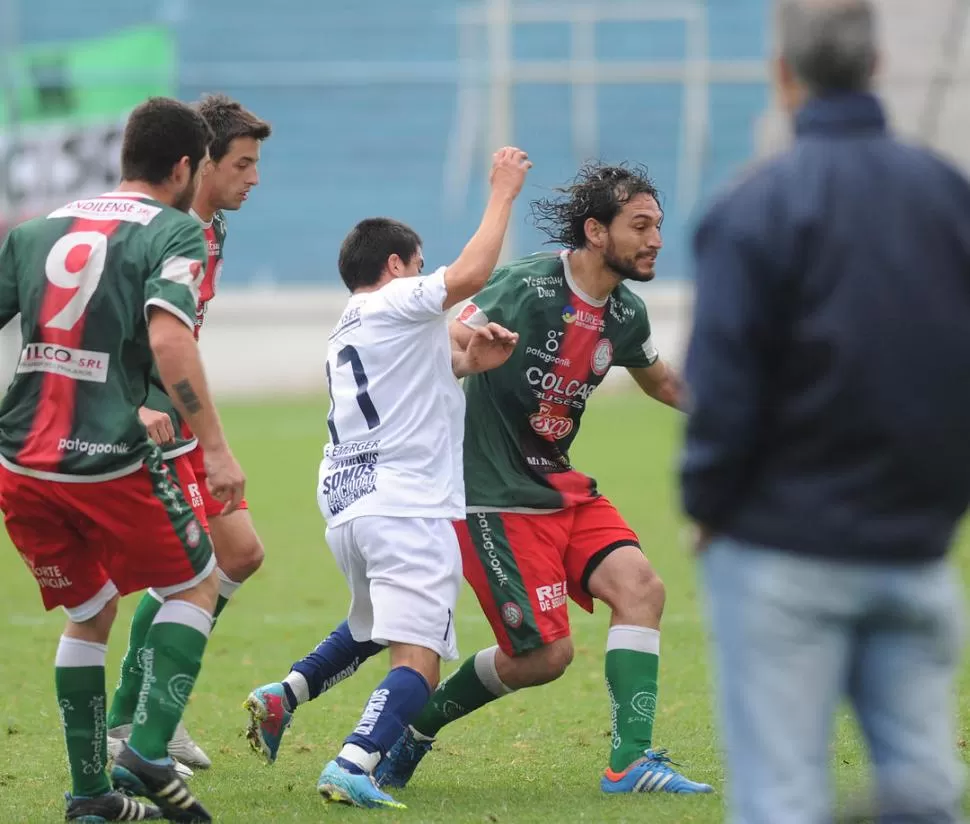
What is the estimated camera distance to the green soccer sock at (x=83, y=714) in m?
4.64

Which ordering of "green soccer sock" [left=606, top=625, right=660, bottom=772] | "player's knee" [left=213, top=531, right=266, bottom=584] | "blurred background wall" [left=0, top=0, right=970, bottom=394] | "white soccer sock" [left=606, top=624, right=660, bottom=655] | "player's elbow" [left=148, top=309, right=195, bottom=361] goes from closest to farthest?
"player's elbow" [left=148, top=309, right=195, bottom=361] < "green soccer sock" [left=606, top=625, right=660, bottom=772] < "white soccer sock" [left=606, top=624, right=660, bottom=655] < "player's knee" [left=213, top=531, right=266, bottom=584] < "blurred background wall" [left=0, top=0, right=970, bottom=394]

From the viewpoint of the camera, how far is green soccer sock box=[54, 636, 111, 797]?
4637mm

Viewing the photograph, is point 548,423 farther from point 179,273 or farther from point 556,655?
point 179,273

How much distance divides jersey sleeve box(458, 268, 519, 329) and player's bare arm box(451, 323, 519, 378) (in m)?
0.28

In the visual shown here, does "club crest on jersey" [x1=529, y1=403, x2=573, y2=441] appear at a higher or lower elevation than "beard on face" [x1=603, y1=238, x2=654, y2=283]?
lower

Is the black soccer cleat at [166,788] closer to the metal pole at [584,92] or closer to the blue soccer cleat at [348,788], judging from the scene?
the blue soccer cleat at [348,788]

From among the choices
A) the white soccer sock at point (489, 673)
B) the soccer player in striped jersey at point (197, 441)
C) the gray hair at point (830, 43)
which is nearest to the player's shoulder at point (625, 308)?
the white soccer sock at point (489, 673)

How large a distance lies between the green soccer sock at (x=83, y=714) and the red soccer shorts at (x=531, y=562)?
4.34ft

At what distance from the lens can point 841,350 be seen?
8.84 feet

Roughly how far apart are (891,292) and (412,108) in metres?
25.5

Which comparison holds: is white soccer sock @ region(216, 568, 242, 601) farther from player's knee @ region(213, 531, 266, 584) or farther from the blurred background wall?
the blurred background wall

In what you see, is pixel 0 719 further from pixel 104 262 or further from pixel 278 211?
pixel 278 211

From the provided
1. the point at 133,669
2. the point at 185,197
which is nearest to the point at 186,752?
the point at 133,669

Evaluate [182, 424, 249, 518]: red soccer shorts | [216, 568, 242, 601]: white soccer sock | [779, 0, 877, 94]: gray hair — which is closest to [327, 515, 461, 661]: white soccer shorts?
[182, 424, 249, 518]: red soccer shorts
